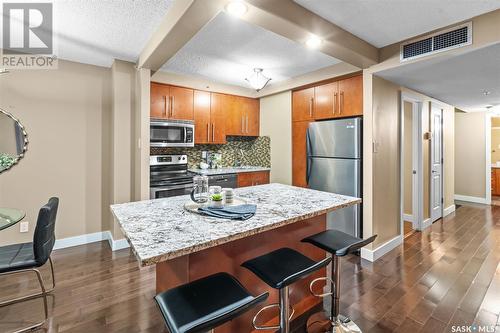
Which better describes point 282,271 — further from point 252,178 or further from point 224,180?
point 252,178

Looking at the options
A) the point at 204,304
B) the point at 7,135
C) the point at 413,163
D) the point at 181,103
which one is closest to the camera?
the point at 204,304

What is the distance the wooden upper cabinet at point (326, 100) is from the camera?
3371 millimetres

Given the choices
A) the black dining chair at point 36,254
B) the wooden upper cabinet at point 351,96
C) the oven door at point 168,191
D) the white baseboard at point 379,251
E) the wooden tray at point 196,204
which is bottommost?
the white baseboard at point 379,251

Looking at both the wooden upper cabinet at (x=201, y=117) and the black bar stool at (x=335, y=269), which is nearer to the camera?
the black bar stool at (x=335, y=269)

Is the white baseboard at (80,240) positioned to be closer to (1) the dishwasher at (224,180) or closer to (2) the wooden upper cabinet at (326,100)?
(1) the dishwasher at (224,180)

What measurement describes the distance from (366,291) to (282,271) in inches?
56.0

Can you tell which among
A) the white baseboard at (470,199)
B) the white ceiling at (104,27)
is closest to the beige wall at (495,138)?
the white baseboard at (470,199)

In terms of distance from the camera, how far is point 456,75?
2947mm

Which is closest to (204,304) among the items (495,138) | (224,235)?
(224,235)

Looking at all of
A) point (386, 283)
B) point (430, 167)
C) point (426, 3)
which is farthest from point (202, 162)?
point (430, 167)

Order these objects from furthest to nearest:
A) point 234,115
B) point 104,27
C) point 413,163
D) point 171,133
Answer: point 234,115
point 413,163
point 171,133
point 104,27

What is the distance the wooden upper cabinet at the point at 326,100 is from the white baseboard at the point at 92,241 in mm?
3106

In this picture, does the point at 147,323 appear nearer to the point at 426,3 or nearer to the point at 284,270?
the point at 284,270

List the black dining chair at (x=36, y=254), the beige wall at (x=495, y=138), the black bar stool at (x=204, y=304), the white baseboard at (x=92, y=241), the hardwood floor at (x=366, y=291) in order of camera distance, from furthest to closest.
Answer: the beige wall at (x=495, y=138), the white baseboard at (x=92, y=241), the hardwood floor at (x=366, y=291), the black dining chair at (x=36, y=254), the black bar stool at (x=204, y=304)
